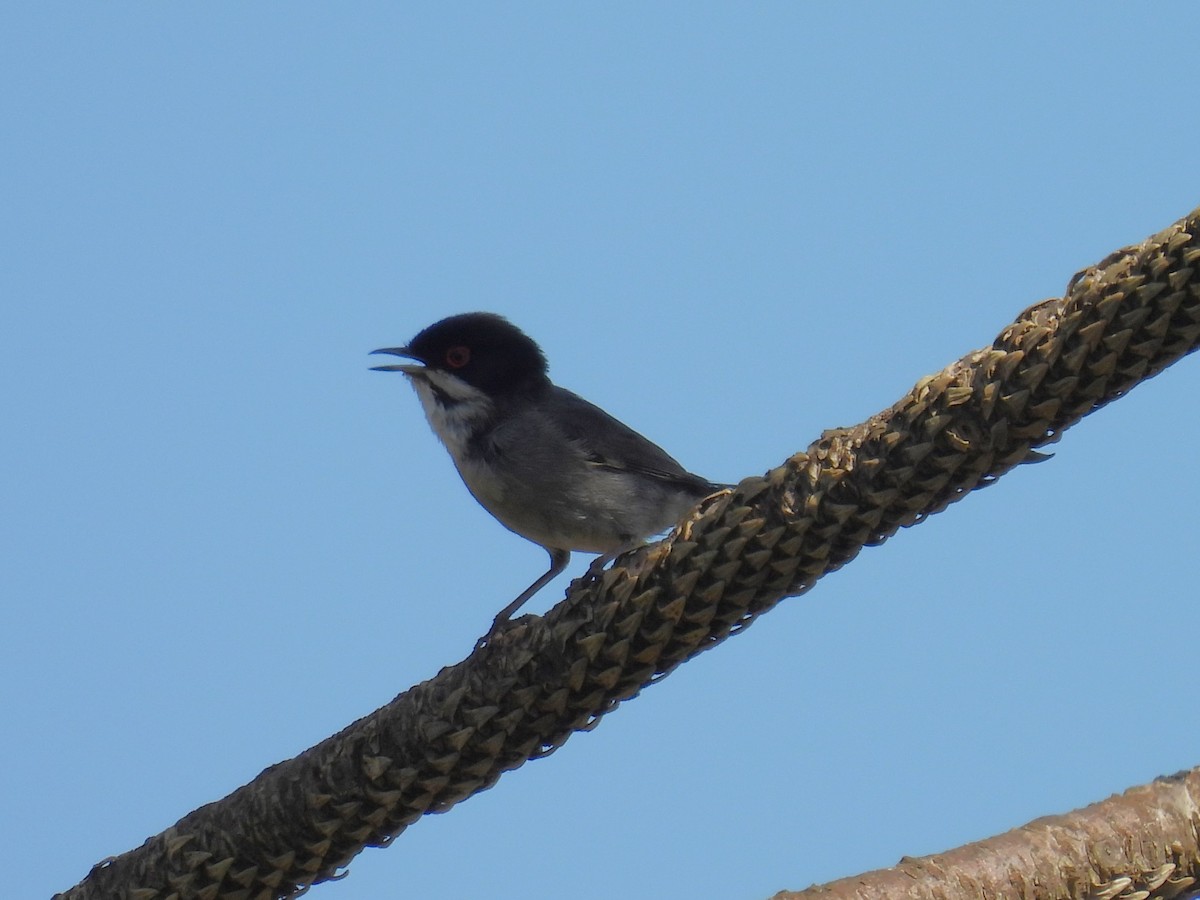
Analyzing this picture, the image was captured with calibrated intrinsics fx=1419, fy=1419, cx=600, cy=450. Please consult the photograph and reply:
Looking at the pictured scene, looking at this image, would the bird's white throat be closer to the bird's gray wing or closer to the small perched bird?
the small perched bird

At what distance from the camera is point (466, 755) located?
13.0ft

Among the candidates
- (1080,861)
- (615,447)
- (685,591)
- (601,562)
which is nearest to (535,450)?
(615,447)

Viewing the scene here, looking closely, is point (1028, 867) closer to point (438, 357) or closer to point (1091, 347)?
point (1091, 347)

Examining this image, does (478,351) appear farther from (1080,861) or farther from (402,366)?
(1080,861)

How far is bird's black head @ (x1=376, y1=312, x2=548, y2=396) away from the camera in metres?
7.72

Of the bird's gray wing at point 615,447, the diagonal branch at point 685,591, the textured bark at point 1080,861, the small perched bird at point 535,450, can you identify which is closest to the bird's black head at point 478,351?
the small perched bird at point 535,450

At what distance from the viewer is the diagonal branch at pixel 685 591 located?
10.5 feet

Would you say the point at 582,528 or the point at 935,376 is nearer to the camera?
the point at 935,376

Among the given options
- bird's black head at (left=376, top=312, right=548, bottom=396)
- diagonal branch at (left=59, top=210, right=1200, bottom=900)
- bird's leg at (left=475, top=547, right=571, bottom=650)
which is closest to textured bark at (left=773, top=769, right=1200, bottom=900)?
diagonal branch at (left=59, top=210, right=1200, bottom=900)

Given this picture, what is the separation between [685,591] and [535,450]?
3.58m

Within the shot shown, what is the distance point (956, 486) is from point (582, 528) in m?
3.80

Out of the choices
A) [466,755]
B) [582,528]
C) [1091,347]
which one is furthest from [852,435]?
[582,528]

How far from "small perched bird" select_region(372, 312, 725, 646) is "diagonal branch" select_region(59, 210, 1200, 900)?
2.50m

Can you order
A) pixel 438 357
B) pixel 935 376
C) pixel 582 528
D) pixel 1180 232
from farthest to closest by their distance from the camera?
pixel 438 357 → pixel 582 528 → pixel 935 376 → pixel 1180 232
